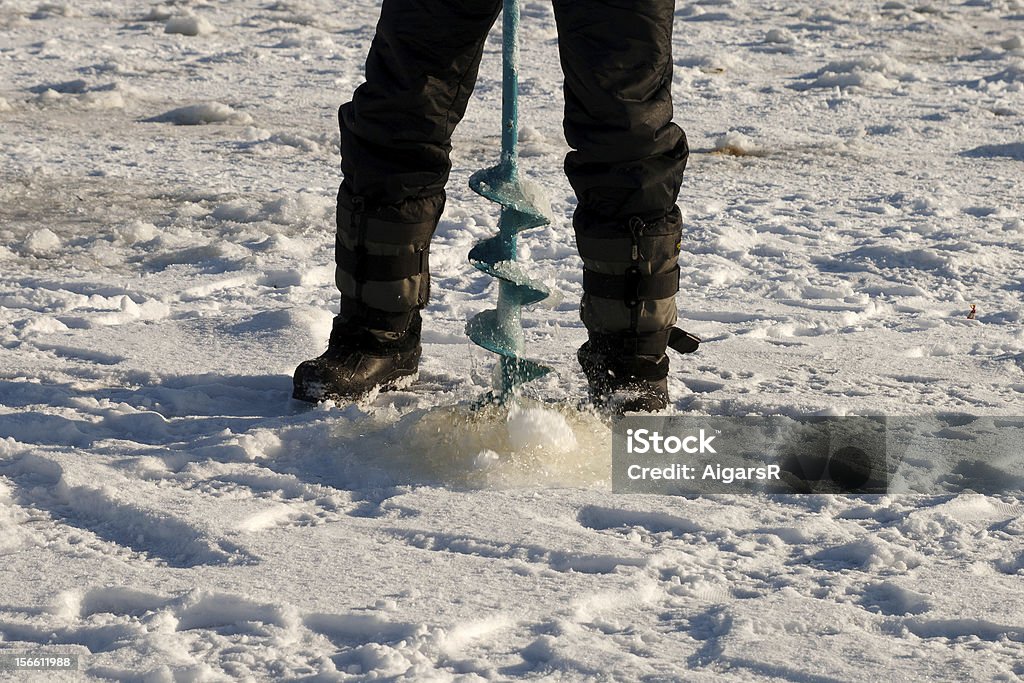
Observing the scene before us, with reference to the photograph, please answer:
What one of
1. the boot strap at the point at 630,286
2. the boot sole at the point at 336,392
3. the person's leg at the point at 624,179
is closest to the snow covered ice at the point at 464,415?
the boot sole at the point at 336,392

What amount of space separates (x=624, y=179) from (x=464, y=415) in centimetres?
58

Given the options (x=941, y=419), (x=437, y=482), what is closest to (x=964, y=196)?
(x=941, y=419)

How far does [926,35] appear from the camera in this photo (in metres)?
8.19

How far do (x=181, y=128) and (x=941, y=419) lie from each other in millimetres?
4041

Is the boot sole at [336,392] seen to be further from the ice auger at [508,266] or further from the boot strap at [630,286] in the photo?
the boot strap at [630,286]

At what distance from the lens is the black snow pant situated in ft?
7.59

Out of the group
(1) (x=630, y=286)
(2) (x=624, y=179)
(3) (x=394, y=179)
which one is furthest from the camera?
(3) (x=394, y=179)

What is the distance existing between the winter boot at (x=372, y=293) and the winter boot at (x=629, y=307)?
16.1 inches

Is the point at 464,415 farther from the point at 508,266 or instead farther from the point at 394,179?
the point at 394,179

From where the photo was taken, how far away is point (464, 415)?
254 cm

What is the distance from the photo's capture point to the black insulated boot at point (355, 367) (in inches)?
Result: 107
